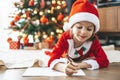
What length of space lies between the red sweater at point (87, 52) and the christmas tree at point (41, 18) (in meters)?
2.09

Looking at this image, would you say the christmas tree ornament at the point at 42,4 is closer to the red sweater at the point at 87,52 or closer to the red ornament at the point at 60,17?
the red ornament at the point at 60,17

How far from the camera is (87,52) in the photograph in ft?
4.19

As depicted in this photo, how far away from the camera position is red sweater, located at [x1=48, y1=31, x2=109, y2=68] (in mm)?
1153

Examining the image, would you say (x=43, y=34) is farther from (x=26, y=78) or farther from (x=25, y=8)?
(x=26, y=78)

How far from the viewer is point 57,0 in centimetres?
347

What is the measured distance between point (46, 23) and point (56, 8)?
258 mm

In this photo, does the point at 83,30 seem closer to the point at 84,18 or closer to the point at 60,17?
the point at 84,18

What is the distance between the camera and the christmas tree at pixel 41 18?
3.39 meters

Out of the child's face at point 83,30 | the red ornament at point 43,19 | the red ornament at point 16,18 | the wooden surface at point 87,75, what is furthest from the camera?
the red ornament at point 16,18

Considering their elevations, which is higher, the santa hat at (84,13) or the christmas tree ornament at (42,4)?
the christmas tree ornament at (42,4)

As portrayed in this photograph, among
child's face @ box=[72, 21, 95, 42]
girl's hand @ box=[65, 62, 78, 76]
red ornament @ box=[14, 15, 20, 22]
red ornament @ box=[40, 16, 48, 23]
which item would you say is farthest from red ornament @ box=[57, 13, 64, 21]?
girl's hand @ box=[65, 62, 78, 76]

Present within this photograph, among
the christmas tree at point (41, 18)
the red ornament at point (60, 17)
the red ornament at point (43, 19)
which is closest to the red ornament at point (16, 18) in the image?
the christmas tree at point (41, 18)

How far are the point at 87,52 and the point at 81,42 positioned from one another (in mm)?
72

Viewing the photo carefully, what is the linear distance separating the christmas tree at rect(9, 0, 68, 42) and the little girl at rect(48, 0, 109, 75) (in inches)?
82.3
